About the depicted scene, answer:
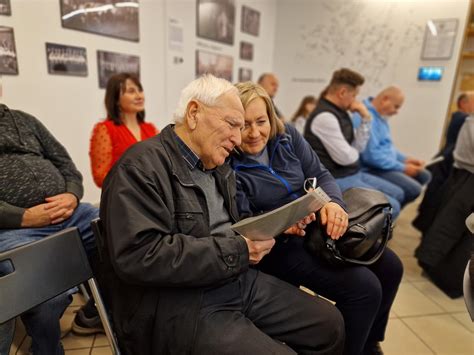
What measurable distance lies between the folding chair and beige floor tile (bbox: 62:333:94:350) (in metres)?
0.75

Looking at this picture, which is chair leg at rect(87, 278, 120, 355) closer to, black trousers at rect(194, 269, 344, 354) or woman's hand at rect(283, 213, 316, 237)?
black trousers at rect(194, 269, 344, 354)

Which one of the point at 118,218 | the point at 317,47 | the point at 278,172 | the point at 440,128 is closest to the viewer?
the point at 118,218

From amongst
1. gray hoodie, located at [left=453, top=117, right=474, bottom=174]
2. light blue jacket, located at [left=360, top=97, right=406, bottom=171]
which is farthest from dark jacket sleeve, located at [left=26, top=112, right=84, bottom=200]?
gray hoodie, located at [left=453, top=117, right=474, bottom=174]

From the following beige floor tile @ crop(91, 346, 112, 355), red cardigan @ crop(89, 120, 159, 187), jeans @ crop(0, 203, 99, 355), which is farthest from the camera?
red cardigan @ crop(89, 120, 159, 187)

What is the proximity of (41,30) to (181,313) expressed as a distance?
92.6 inches

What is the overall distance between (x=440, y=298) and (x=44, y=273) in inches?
92.8

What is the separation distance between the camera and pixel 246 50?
440cm

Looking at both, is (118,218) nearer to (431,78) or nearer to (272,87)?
(272,87)

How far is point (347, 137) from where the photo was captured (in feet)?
7.66

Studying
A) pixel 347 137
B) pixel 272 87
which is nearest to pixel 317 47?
pixel 272 87

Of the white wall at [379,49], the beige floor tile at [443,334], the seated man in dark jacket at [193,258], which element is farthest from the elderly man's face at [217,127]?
the white wall at [379,49]

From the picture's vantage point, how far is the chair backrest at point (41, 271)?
2.81ft

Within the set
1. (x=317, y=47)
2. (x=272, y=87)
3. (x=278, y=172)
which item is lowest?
(x=278, y=172)

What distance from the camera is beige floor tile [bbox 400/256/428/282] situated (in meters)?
2.38
